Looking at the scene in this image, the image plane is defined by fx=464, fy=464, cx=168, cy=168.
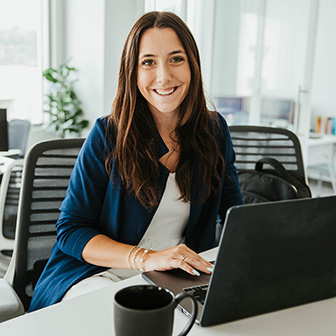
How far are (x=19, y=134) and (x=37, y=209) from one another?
2639 mm

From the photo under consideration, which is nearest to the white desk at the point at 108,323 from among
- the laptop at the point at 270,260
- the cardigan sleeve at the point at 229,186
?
the laptop at the point at 270,260

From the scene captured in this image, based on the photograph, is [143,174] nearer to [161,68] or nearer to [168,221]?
[168,221]

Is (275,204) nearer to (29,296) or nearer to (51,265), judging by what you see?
(51,265)

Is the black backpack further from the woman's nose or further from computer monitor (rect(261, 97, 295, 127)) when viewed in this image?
computer monitor (rect(261, 97, 295, 127))

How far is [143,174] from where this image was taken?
132 cm

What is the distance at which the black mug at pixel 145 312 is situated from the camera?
1.98ft

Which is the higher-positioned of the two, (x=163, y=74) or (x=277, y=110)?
(x=163, y=74)

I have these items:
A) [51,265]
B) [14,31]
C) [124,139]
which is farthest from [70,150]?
[14,31]

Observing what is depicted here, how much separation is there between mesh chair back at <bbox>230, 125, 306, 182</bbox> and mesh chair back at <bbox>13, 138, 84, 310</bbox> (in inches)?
28.8

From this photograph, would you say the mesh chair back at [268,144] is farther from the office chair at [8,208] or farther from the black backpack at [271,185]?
the office chair at [8,208]

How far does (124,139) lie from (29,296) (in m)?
0.54

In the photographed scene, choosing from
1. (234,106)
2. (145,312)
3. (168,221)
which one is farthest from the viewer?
(234,106)

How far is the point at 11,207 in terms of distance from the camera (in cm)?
202

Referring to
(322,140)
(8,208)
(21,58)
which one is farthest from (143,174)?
(322,140)
